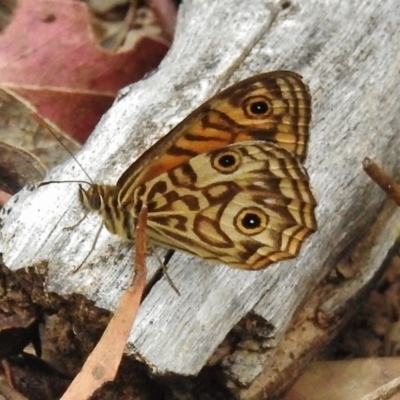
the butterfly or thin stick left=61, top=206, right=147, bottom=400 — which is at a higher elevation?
the butterfly

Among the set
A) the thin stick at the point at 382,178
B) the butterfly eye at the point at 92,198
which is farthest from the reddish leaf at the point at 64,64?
the thin stick at the point at 382,178

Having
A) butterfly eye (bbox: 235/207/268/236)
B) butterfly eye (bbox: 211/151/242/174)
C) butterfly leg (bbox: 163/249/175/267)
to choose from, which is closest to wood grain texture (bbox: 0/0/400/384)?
butterfly leg (bbox: 163/249/175/267)

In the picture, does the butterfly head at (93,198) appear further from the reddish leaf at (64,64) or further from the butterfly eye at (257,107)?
the reddish leaf at (64,64)

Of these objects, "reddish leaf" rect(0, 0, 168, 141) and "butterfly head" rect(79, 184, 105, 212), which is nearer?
"butterfly head" rect(79, 184, 105, 212)

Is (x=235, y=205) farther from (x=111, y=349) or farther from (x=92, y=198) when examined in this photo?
(x=111, y=349)

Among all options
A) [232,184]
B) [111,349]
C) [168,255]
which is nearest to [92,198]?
[168,255]

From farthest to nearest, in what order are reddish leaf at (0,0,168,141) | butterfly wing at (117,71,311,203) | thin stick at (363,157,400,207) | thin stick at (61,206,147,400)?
reddish leaf at (0,0,168,141) → thin stick at (363,157,400,207) → butterfly wing at (117,71,311,203) → thin stick at (61,206,147,400)

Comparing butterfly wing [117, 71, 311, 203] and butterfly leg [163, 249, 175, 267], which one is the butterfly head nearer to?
butterfly wing [117, 71, 311, 203]
